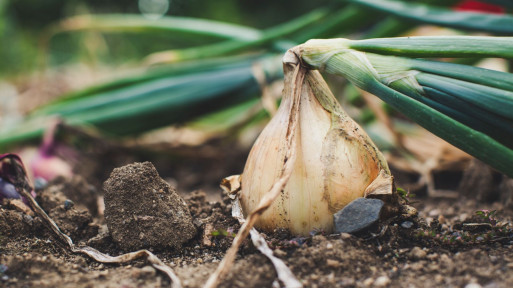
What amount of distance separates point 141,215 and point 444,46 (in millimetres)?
657

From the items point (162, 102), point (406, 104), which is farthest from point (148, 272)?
point (162, 102)

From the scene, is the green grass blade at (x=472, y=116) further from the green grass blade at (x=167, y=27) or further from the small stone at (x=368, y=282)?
the green grass blade at (x=167, y=27)

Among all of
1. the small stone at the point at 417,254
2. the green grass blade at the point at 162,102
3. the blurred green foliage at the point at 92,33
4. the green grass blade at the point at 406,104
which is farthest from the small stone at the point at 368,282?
the blurred green foliage at the point at 92,33

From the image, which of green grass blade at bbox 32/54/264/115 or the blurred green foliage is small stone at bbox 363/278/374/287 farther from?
the blurred green foliage

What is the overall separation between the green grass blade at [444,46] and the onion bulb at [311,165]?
0.14m

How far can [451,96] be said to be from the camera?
2.66 feet

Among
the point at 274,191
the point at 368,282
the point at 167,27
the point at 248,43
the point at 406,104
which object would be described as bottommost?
the point at 368,282

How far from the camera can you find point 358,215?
80 centimetres

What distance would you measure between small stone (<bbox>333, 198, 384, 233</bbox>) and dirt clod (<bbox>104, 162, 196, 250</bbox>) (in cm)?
29

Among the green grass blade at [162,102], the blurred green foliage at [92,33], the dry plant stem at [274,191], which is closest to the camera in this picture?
the dry plant stem at [274,191]

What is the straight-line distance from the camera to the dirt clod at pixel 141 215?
0.87 meters

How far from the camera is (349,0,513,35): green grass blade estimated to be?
1230 millimetres

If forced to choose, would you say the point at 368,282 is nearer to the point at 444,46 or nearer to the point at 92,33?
the point at 444,46

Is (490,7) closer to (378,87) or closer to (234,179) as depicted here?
(378,87)
